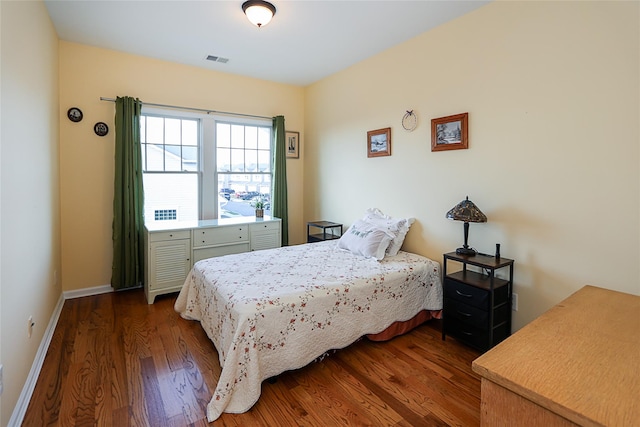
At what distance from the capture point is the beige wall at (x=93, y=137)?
345cm

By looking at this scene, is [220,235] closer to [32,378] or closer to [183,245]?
[183,245]

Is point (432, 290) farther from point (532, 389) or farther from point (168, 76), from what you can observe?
point (168, 76)

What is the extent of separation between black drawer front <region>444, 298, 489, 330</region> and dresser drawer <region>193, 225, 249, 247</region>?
8.07 ft

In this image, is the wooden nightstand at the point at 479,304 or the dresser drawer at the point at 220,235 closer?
the wooden nightstand at the point at 479,304

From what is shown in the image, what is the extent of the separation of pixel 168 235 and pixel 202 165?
1.18 m

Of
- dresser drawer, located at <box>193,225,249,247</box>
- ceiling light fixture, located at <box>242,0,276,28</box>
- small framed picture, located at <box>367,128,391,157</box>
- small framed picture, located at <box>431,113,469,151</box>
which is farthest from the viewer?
dresser drawer, located at <box>193,225,249,247</box>

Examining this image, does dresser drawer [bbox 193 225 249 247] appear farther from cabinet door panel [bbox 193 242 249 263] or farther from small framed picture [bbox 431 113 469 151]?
small framed picture [bbox 431 113 469 151]

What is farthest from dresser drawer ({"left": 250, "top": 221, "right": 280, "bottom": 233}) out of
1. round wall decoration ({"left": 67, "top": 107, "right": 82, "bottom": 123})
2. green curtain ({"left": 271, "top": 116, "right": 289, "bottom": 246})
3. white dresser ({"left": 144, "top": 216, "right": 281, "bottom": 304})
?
round wall decoration ({"left": 67, "top": 107, "right": 82, "bottom": 123})

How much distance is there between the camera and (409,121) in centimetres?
329

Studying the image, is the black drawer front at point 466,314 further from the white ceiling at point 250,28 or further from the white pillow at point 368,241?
the white ceiling at point 250,28

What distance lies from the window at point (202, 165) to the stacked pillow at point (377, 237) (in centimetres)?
192

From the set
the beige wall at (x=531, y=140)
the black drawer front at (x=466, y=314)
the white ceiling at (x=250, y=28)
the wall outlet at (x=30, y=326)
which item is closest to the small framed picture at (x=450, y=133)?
the beige wall at (x=531, y=140)

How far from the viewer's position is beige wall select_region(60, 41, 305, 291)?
3452 millimetres

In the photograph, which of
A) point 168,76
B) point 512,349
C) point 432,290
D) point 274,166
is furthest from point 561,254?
point 168,76
